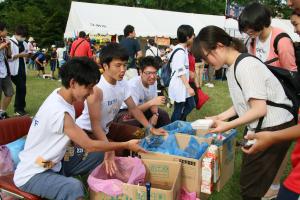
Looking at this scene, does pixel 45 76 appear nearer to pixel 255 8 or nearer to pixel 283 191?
pixel 255 8

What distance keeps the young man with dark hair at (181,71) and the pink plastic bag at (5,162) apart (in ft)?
8.47

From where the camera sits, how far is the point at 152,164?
2.63m

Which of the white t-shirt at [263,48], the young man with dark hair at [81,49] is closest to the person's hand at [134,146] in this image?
the white t-shirt at [263,48]

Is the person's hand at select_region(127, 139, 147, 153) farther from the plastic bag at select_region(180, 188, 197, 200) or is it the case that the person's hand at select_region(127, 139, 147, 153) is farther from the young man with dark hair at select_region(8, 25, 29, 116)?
the young man with dark hair at select_region(8, 25, 29, 116)

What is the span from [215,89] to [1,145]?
896 cm

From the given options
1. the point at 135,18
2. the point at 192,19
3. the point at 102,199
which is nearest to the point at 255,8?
the point at 102,199

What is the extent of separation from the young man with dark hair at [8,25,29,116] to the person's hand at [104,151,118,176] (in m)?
4.31

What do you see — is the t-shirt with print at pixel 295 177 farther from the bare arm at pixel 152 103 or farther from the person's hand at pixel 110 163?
the bare arm at pixel 152 103

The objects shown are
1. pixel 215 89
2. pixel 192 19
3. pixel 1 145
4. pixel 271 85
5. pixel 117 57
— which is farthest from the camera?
pixel 192 19

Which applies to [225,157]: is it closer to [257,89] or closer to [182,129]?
[182,129]

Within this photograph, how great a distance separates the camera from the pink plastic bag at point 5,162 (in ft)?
8.34

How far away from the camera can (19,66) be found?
646cm

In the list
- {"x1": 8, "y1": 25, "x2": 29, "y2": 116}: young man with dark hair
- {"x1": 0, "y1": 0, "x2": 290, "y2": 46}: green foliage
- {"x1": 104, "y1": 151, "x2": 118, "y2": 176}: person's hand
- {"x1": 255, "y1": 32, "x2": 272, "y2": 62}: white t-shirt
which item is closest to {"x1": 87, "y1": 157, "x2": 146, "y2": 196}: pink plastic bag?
{"x1": 104, "y1": 151, "x2": 118, "y2": 176}: person's hand

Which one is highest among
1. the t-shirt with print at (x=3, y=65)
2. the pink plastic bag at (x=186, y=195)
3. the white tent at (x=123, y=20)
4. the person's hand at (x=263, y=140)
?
the white tent at (x=123, y=20)
